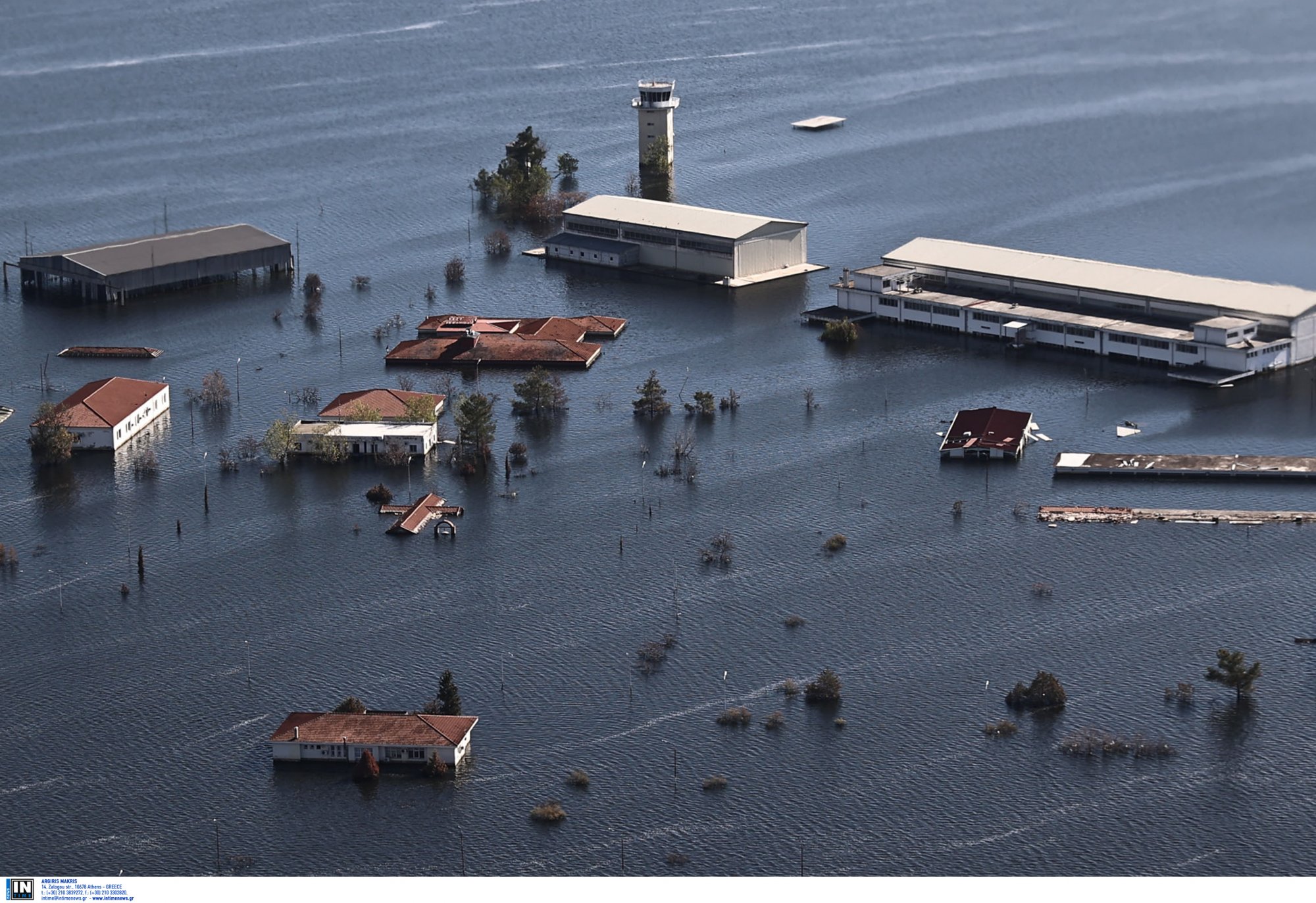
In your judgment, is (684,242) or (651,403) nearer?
(651,403)

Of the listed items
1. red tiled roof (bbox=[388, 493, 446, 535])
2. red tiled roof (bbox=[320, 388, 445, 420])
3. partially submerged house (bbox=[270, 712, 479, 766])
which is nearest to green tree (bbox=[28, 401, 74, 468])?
red tiled roof (bbox=[320, 388, 445, 420])

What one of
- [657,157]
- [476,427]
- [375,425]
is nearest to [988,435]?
[476,427]

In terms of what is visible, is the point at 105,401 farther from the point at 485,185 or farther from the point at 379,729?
the point at 485,185

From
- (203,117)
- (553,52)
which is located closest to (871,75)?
(553,52)

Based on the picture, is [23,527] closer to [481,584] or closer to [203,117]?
[481,584]

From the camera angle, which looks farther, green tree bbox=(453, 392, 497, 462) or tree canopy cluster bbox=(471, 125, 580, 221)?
tree canopy cluster bbox=(471, 125, 580, 221)

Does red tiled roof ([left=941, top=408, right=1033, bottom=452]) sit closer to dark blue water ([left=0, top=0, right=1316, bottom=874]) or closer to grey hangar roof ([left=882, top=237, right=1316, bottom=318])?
dark blue water ([left=0, top=0, right=1316, bottom=874])
